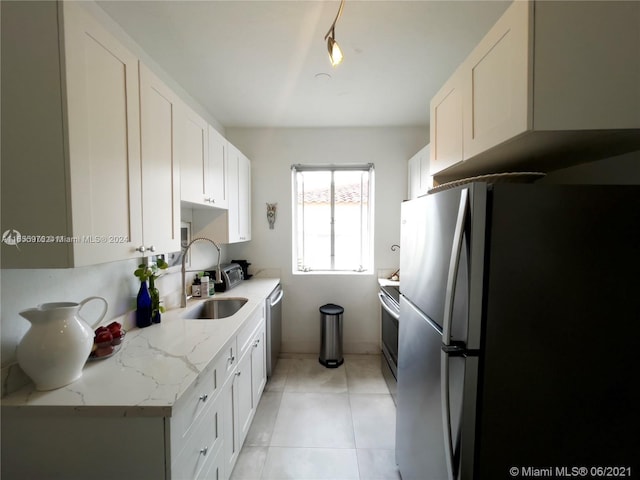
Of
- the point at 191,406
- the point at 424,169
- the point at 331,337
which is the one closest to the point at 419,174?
the point at 424,169

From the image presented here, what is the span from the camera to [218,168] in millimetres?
2098

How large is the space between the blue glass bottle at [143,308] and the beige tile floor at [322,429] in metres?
1.07

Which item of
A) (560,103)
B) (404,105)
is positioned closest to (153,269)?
(560,103)

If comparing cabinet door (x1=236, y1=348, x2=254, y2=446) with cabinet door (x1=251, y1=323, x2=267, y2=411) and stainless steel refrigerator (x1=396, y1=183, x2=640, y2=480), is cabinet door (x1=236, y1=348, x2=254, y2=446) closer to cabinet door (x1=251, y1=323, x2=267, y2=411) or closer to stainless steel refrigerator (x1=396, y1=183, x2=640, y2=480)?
cabinet door (x1=251, y1=323, x2=267, y2=411)

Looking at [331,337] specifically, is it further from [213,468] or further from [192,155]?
[192,155]

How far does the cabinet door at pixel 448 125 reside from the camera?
1218 millimetres

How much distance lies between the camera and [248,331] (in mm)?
1771

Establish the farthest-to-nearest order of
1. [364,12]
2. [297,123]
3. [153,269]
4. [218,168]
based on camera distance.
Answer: [297,123]
[218,168]
[153,269]
[364,12]

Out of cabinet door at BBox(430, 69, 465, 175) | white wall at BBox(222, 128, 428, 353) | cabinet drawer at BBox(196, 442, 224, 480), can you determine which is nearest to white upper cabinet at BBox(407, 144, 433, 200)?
white wall at BBox(222, 128, 428, 353)

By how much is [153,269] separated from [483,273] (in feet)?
5.89

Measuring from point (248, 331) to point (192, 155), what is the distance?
126cm

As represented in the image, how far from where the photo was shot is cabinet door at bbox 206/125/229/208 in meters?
1.97

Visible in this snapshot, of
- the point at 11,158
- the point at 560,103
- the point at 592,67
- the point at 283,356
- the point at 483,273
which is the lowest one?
the point at 283,356

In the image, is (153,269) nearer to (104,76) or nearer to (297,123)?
(104,76)
